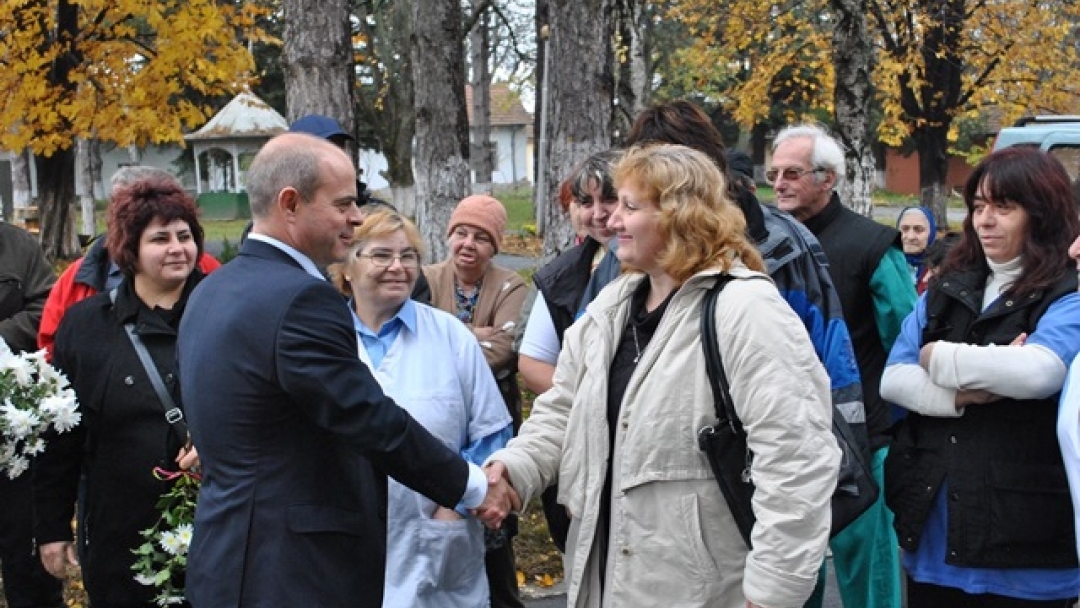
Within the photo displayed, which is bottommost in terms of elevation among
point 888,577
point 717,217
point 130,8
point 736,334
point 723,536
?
point 888,577

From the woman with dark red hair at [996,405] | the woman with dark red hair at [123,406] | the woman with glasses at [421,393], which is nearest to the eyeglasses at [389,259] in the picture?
the woman with glasses at [421,393]

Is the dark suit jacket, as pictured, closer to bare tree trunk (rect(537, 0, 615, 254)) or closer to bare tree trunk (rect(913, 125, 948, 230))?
bare tree trunk (rect(537, 0, 615, 254))

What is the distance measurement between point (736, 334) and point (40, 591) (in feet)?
12.2

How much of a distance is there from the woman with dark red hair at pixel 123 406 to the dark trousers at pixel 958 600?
8.23 ft

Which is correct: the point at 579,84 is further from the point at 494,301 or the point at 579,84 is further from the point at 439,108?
the point at 439,108

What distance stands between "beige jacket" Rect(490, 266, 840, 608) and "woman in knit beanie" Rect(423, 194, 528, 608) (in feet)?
6.13

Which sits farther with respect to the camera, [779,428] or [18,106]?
[18,106]

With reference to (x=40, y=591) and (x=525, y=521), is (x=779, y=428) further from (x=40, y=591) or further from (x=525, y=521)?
(x=525, y=521)

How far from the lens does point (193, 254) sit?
14.2ft

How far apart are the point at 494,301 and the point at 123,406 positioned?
1.85 m

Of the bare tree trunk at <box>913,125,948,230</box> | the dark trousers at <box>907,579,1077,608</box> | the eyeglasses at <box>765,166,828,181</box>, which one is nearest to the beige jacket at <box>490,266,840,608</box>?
the dark trousers at <box>907,579,1077,608</box>

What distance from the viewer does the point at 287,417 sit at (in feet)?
9.93

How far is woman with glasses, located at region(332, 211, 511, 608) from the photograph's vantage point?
3941mm

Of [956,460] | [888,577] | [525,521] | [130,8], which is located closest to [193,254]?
[956,460]
